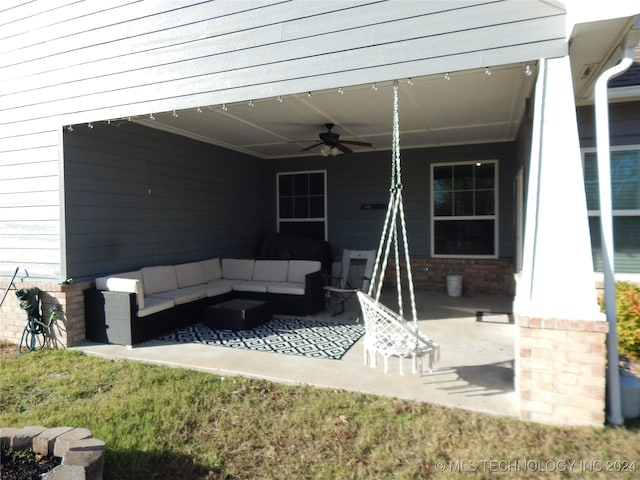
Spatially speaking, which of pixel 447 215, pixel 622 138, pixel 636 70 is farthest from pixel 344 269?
pixel 636 70

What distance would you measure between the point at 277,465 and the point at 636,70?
5743 mm

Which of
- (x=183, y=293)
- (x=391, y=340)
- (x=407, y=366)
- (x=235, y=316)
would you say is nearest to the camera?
(x=391, y=340)

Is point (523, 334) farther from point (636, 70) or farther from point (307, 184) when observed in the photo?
point (307, 184)

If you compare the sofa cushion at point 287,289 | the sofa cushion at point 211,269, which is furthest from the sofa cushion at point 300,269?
the sofa cushion at point 211,269

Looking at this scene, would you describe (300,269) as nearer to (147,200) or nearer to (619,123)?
(147,200)

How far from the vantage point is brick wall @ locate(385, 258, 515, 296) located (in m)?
7.34

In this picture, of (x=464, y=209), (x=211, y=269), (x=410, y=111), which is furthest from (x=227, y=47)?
(x=464, y=209)

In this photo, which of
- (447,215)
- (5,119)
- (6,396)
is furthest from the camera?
(447,215)

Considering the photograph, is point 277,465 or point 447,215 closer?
point 277,465

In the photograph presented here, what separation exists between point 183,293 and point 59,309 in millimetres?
1445

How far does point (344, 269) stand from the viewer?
23.9 feet

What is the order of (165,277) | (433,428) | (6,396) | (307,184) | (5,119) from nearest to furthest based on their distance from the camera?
1. (433,428)
2. (6,396)
3. (5,119)
4. (165,277)
5. (307,184)

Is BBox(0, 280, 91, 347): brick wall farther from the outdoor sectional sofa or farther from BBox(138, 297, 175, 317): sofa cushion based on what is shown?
BBox(138, 297, 175, 317): sofa cushion

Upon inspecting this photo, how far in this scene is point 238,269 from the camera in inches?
268
